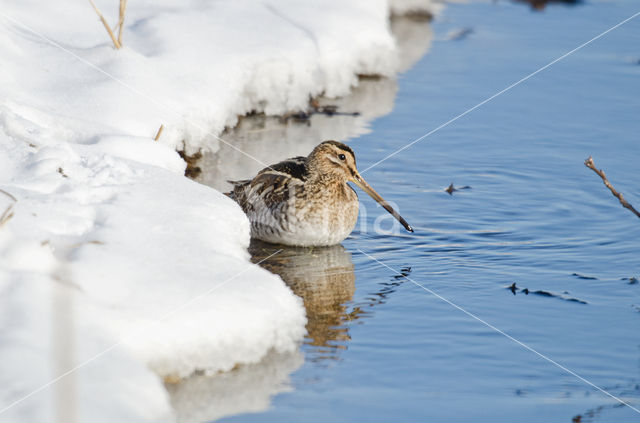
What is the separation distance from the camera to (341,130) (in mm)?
10039

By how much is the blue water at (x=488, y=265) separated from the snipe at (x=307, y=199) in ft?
0.69

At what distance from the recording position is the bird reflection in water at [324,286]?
580 centimetres

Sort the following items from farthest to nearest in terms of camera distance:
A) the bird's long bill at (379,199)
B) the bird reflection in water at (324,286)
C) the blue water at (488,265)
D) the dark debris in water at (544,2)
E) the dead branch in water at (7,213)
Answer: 1. the dark debris in water at (544,2)
2. the bird's long bill at (379,199)
3. the bird reflection in water at (324,286)
4. the dead branch in water at (7,213)
5. the blue water at (488,265)

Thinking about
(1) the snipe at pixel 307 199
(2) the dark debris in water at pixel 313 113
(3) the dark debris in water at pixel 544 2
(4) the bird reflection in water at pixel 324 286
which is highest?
(3) the dark debris in water at pixel 544 2

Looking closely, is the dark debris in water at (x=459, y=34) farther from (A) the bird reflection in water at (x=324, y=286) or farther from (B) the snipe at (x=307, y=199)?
(A) the bird reflection in water at (x=324, y=286)

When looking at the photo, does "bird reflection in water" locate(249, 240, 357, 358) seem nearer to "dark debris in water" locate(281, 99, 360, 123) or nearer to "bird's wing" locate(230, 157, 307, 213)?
"bird's wing" locate(230, 157, 307, 213)

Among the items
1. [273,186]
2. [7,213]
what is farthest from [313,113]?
[7,213]

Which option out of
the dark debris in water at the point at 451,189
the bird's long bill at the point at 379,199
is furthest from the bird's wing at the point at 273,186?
the dark debris in water at the point at 451,189

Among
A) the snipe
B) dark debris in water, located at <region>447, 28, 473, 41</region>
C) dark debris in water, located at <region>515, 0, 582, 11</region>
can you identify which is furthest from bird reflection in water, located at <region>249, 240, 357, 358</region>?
dark debris in water, located at <region>515, 0, 582, 11</region>

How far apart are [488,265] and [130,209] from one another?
274 centimetres

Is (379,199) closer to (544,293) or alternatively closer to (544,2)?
(544,293)

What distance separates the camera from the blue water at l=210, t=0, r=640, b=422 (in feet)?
16.5

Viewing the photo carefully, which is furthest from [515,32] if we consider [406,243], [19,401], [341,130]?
[19,401]

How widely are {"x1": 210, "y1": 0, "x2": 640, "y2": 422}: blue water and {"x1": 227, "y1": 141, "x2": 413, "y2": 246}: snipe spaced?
210mm
